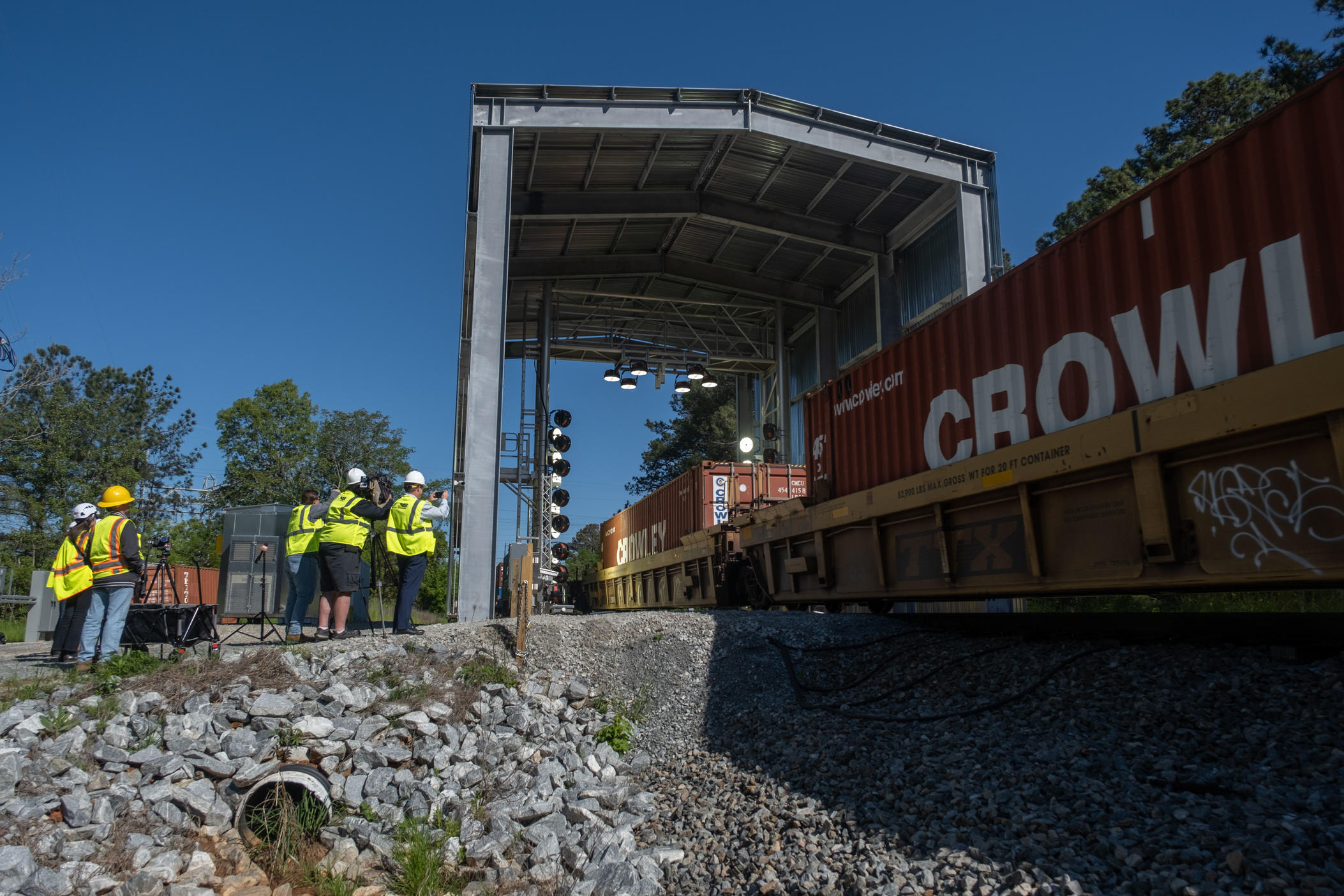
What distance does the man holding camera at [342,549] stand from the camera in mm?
8852

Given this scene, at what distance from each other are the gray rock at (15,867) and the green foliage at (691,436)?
38.2 meters

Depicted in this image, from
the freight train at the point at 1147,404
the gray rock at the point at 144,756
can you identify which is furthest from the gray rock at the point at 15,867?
the freight train at the point at 1147,404

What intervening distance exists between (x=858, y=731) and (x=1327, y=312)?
12.2ft

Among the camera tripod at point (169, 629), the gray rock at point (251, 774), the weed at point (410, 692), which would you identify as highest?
the camera tripod at point (169, 629)

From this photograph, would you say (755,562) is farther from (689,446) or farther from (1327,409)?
(689,446)

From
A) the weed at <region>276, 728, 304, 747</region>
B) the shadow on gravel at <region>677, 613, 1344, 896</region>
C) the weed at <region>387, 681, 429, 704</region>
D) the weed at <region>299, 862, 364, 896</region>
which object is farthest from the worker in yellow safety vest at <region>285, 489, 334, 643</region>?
the shadow on gravel at <region>677, 613, 1344, 896</region>

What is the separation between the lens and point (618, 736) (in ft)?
22.6

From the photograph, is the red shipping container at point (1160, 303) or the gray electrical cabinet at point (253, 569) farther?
the gray electrical cabinet at point (253, 569)

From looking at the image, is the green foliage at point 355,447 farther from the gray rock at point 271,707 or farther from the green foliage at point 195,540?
the gray rock at point 271,707

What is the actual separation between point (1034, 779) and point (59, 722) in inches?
251

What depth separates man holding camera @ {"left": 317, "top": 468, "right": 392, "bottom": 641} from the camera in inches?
348

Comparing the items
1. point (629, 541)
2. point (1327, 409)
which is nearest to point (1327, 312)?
point (1327, 409)

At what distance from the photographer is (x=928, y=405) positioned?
8.38 meters

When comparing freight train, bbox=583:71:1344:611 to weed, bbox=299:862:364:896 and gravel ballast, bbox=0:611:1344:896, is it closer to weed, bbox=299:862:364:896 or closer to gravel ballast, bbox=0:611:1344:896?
gravel ballast, bbox=0:611:1344:896
